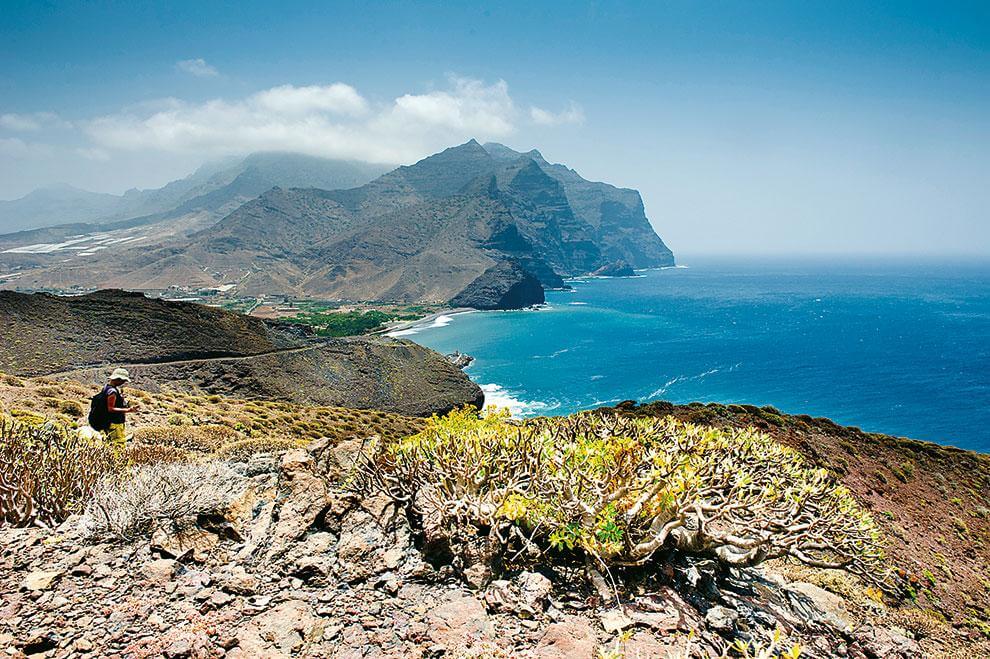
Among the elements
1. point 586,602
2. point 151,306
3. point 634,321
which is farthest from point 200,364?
point 634,321

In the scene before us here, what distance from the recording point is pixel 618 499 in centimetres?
695

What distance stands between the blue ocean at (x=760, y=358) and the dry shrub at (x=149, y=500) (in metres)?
58.7

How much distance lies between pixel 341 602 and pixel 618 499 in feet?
12.7

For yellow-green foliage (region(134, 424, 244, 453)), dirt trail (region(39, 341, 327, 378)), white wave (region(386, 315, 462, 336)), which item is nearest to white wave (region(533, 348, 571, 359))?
white wave (region(386, 315, 462, 336))

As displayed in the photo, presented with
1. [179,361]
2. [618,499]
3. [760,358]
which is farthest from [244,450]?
[760,358]

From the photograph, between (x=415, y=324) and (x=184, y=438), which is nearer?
Answer: (x=184, y=438)

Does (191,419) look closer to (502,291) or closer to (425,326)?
(425,326)

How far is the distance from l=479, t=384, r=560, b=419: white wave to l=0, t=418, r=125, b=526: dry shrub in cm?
5324

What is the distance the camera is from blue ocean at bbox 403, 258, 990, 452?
6419 centimetres

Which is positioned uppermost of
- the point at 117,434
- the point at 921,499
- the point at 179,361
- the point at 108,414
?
the point at 108,414

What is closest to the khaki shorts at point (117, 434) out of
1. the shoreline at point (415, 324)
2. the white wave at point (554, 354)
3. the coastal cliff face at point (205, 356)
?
the coastal cliff face at point (205, 356)

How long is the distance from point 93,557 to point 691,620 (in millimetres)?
7405

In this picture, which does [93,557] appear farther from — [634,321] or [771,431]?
[634,321]

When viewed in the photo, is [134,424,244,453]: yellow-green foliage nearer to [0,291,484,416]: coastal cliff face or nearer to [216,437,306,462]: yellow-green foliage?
[216,437,306,462]: yellow-green foliage
